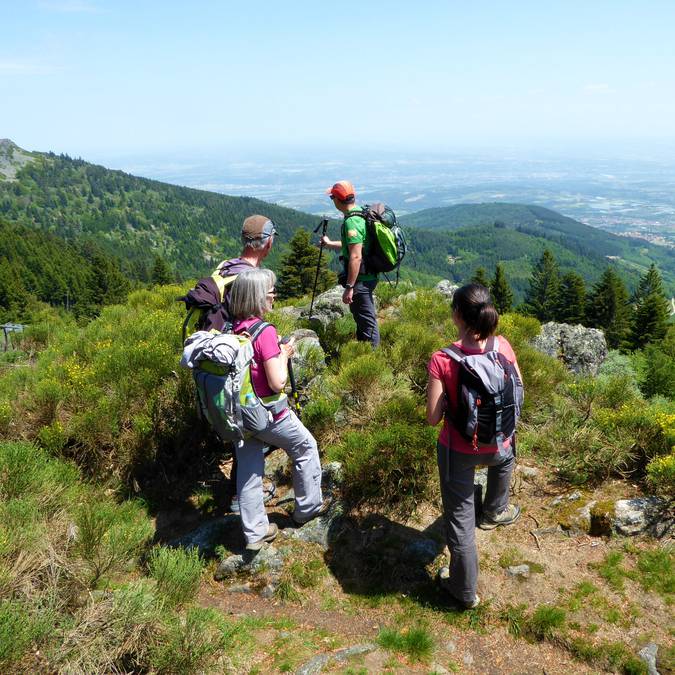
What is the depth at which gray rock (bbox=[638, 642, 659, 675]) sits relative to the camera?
9.02 feet

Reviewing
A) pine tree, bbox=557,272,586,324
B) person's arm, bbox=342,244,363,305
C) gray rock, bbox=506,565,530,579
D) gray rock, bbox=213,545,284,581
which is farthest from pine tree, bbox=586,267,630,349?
gray rock, bbox=213,545,284,581

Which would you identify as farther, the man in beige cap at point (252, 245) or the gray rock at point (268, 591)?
the man in beige cap at point (252, 245)

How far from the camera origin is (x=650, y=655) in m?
2.83

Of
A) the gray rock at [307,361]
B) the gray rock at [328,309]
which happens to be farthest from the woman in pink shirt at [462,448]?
the gray rock at [328,309]

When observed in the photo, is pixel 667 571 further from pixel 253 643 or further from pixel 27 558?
pixel 27 558

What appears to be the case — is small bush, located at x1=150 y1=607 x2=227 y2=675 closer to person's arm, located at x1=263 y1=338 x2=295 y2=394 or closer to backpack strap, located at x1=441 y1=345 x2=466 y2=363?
person's arm, located at x1=263 y1=338 x2=295 y2=394

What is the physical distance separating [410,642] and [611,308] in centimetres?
5530

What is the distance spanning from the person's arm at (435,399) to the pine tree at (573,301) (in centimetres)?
5483

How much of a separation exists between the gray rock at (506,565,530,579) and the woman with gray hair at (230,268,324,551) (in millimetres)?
1707

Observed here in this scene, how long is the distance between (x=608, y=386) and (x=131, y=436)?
5691 millimetres

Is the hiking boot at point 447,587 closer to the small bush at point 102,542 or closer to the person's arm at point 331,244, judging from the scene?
the small bush at point 102,542

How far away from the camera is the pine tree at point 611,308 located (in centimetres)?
4841

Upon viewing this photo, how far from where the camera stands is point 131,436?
491 centimetres

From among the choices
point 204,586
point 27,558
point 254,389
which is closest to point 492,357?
point 254,389
